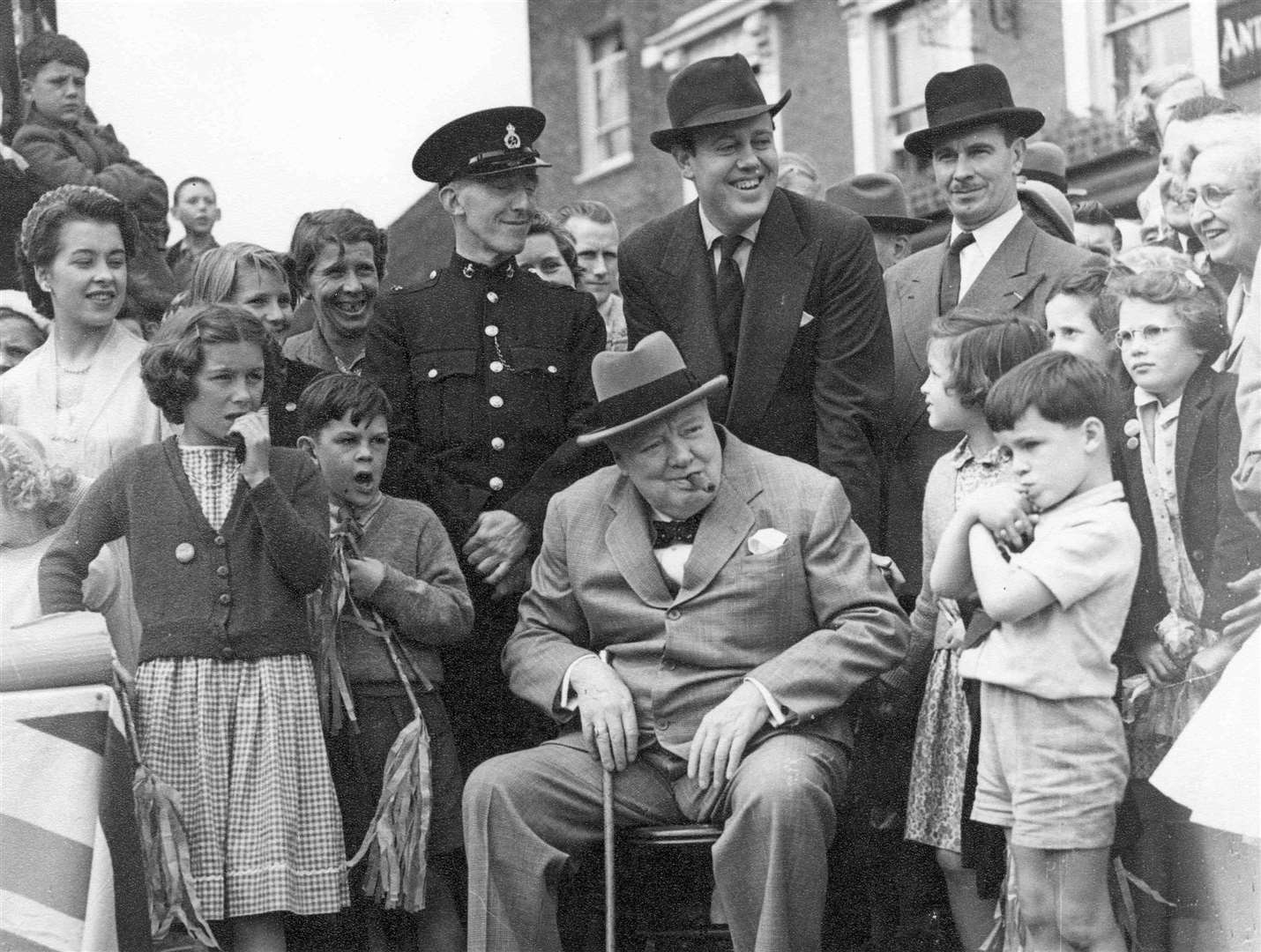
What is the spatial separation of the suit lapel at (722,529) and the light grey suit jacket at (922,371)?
653 millimetres

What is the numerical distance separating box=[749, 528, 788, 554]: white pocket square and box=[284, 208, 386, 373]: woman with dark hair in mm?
1587

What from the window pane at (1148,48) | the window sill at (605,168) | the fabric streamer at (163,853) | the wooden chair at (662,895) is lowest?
the wooden chair at (662,895)

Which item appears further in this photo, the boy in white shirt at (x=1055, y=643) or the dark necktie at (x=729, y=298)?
the dark necktie at (x=729, y=298)

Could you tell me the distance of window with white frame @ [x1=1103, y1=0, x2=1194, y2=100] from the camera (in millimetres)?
11898

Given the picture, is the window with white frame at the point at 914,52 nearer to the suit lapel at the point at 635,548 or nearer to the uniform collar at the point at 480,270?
the uniform collar at the point at 480,270

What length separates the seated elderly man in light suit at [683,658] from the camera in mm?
4156

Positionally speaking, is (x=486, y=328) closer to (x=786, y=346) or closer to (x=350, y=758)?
(x=786, y=346)

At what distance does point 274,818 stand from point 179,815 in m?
0.23

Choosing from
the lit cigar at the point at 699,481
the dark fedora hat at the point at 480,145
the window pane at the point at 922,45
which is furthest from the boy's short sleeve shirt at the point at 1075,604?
the window pane at the point at 922,45

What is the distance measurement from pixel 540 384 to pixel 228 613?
49.6 inches

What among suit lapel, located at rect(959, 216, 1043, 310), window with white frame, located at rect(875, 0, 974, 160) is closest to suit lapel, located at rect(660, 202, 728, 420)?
suit lapel, located at rect(959, 216, 1043, 310)

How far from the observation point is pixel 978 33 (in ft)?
45.5

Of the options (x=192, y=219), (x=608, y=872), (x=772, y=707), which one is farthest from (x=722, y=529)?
(x=192, y=219)

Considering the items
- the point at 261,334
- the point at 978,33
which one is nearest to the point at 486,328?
the point at 261,334
